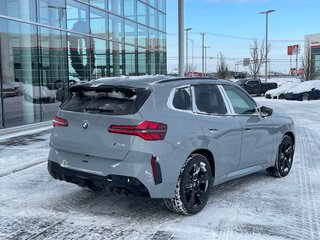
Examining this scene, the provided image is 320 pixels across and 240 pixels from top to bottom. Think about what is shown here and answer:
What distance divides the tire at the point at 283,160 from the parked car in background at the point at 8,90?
9148 millimetres

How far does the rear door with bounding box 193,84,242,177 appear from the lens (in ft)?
16.3

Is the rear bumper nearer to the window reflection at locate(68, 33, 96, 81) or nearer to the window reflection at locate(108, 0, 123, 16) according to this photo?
the window reflection at locate(68, 33, 96, 81)

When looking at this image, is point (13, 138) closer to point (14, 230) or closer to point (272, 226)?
point (14, 230)

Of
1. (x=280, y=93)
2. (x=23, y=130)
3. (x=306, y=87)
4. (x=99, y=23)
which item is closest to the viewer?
(x=23, y=130)

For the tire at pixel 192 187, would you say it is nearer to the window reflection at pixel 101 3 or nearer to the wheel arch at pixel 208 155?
the wheel arch at pixel 208 155

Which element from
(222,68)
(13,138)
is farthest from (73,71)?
(222,68)

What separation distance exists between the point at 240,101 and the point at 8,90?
9234 mm

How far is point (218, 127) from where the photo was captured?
201 inches

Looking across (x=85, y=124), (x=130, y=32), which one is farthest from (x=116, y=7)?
(x=85, y=124)

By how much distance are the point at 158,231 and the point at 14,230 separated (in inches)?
62.6

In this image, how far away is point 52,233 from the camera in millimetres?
4238

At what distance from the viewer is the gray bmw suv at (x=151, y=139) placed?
4.31 m

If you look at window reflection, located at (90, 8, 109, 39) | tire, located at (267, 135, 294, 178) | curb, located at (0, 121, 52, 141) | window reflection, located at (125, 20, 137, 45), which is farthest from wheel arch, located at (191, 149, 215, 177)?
window reflection, located at (125, 20, 137, 45)

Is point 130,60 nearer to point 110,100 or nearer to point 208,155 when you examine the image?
point 208,155
